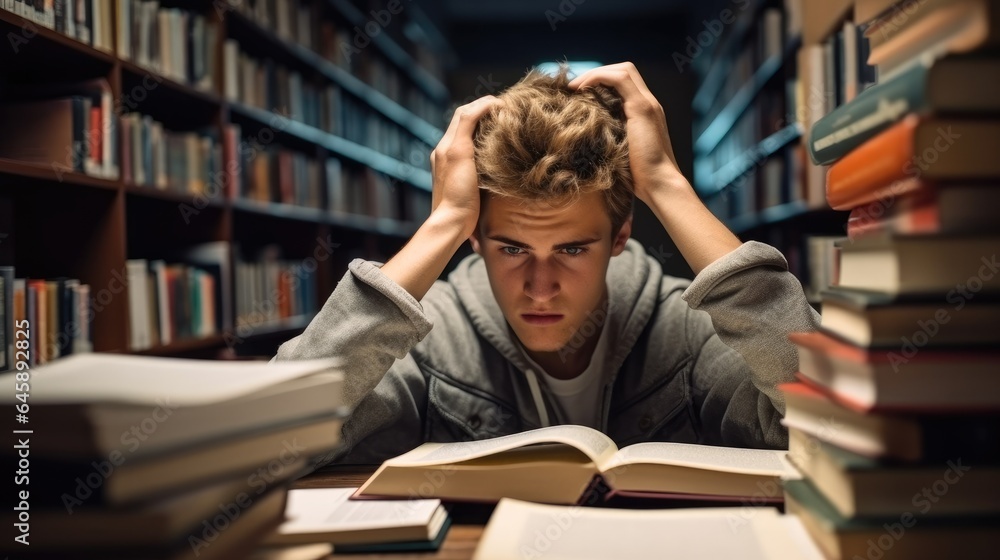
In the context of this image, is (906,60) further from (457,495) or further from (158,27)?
(158,27)

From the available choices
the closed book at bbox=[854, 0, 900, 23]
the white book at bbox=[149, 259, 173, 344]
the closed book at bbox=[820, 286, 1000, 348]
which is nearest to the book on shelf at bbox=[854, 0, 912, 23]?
the closed book at bbox=[854, 0, 900, 23]

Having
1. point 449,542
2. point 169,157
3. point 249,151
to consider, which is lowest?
point 449,542

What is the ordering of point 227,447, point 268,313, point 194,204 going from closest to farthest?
point 227,447 → point 194,204 → point 268,313

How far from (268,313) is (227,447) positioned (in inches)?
99.0

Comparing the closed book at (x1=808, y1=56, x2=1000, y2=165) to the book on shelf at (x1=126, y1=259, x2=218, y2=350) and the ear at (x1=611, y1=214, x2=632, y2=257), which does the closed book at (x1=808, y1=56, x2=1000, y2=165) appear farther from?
the book on shelf at (x1=126, y1=259, x2=218, y2=350)

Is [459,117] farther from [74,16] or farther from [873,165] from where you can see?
[74,16]

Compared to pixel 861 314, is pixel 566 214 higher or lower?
higher

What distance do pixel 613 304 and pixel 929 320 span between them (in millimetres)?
832

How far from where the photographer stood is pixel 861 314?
0.54m

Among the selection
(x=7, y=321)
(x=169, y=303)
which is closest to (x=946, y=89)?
(x=7, y=321)

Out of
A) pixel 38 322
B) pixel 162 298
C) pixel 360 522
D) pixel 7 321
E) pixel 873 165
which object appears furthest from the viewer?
pixel 162 298

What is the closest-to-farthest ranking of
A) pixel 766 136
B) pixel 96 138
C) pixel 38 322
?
pixel 38 322 → pixel 96 138 → pixel 766 136

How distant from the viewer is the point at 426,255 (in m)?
Answer: 1.07

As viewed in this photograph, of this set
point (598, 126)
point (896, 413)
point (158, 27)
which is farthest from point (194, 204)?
point (896, 413)
